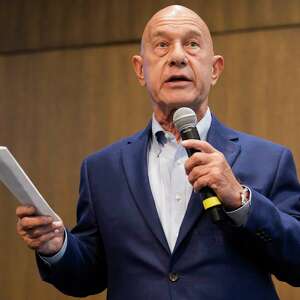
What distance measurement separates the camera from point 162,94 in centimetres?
136

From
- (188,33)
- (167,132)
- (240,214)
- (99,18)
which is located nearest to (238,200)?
(240,214)

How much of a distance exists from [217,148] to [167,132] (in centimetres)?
14

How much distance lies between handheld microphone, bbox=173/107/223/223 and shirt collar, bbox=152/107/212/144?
0.68ft

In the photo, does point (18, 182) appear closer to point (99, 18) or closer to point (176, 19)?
point (176, 19)

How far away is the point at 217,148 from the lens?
1341mm

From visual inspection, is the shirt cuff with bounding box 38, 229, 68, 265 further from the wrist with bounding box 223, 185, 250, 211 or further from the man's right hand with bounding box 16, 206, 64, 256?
the wrist with bounding box 223, 185, 250, 211

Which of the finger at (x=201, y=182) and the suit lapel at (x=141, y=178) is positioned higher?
the finger at (x=201, y=182)

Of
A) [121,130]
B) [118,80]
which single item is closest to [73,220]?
[121,130]

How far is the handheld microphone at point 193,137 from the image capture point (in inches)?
41.0

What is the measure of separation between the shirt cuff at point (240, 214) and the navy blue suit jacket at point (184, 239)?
1cm

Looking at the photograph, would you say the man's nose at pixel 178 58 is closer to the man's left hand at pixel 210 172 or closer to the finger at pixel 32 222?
the man's left hand at pixel 210 172

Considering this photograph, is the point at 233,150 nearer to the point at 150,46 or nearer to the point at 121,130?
the point at 150,46

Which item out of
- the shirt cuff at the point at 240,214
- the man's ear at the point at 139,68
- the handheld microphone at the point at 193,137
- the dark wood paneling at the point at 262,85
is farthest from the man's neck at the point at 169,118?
the dark wood paneling at the point at 262,85

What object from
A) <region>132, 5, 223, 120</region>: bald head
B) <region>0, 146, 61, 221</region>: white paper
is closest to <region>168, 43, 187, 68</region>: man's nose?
<region>132, 5, 223, 120</region>: bald head
